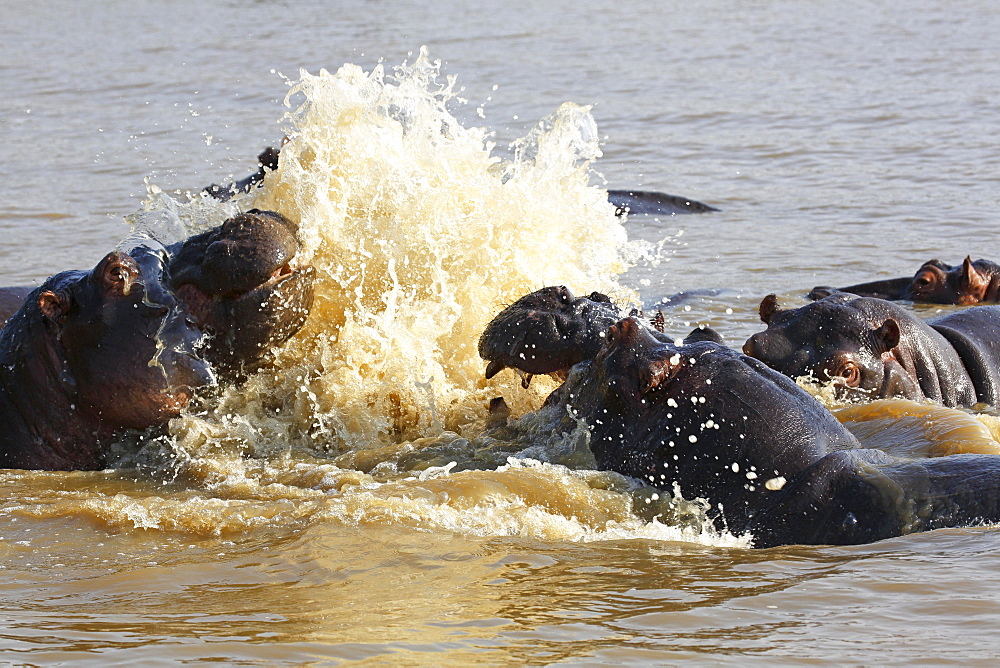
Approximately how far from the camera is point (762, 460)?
371cm

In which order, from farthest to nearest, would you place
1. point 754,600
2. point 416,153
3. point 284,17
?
point 284,17, point 416,153, point 754,600

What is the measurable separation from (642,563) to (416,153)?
267cm

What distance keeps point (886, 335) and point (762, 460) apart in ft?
4.99

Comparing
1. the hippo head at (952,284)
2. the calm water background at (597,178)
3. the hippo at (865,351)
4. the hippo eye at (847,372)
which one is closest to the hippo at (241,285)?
the calm water background at (597,178)

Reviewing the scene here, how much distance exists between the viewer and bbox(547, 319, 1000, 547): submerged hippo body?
3.68 m

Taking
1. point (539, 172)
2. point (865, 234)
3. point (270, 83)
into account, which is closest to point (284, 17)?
point (270, 83)

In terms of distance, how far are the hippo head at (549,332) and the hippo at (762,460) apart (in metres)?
0.47

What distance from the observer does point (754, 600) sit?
3293 mm

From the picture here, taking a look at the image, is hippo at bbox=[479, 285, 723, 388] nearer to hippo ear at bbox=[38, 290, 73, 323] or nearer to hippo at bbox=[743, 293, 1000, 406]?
hippo at bbox=[743, 293, 1000, 406]

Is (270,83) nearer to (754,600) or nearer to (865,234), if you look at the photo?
(865,234)

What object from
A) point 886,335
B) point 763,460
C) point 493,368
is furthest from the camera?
point 886,335

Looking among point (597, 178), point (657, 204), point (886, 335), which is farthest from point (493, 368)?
point (597, 178)

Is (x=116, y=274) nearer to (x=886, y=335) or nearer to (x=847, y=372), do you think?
(x=847, y=372)

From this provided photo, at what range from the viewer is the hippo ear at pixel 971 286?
7.66 m
